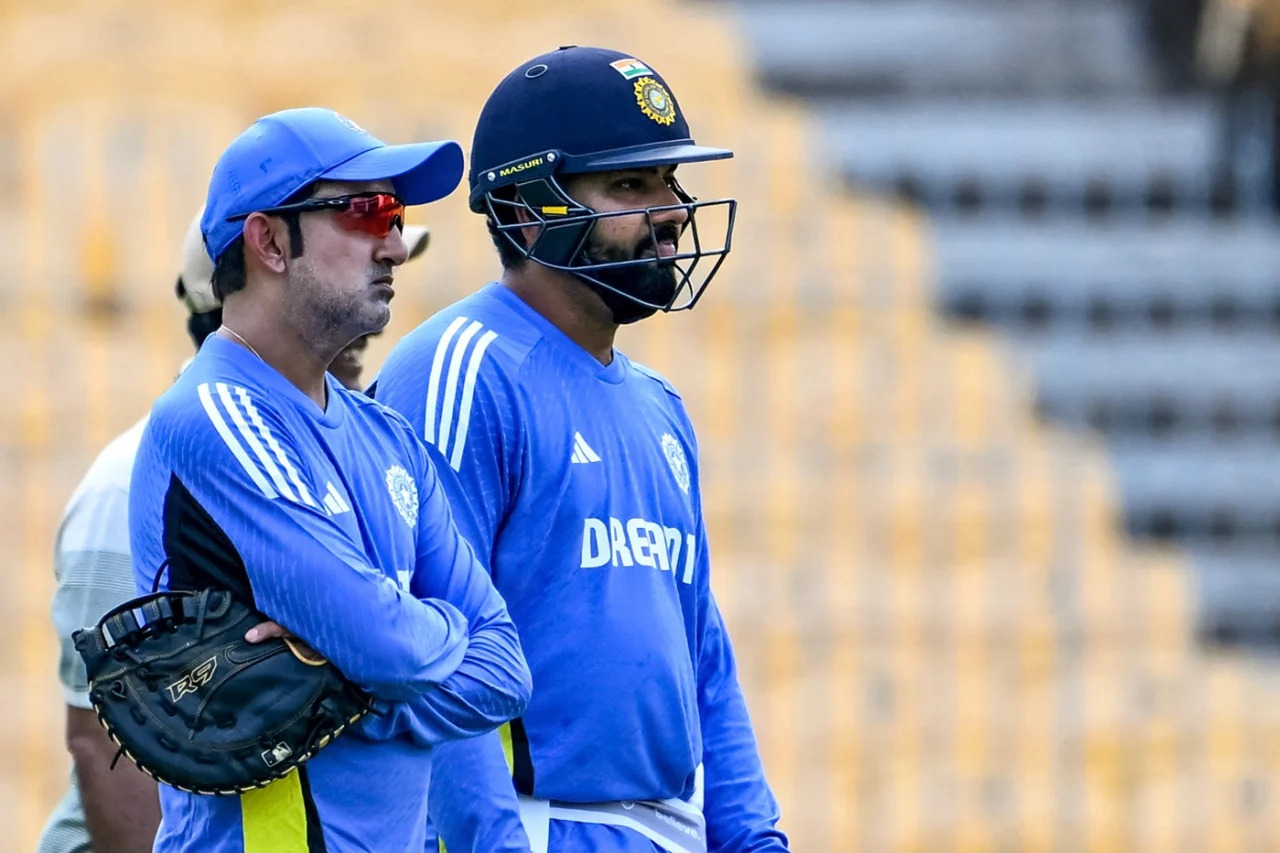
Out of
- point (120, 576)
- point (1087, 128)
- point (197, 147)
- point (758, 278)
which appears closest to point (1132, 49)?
point (1087, 128)

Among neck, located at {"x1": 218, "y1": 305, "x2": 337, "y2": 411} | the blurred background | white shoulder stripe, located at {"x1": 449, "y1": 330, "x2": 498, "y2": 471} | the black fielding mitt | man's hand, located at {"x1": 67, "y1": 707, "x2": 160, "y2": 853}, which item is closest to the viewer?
Answer: the black fielding mitt

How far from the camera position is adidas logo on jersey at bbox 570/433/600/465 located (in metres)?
2.96

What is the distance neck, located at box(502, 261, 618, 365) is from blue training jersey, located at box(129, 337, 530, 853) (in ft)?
1.61

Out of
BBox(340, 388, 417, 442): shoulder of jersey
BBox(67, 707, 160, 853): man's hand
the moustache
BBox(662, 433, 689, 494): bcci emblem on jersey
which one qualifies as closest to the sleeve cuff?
→ BBox(67, 707, 160, 853): man's hand

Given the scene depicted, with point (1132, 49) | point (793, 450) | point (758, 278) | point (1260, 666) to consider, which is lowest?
point (1260, 666)

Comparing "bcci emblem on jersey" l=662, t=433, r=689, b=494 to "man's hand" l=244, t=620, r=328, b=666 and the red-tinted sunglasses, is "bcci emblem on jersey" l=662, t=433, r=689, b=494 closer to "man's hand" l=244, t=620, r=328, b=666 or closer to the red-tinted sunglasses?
the red-tinted sunglasses

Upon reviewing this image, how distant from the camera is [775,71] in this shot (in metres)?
9.28

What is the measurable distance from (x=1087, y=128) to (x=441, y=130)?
272 centimetres

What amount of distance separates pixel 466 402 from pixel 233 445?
1.74 ft

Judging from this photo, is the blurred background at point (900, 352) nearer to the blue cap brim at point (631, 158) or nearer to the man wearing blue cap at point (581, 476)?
the man wearing blue cap at point (581, 476)

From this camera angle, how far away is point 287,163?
2.63m

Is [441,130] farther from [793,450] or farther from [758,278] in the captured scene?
[793,450]

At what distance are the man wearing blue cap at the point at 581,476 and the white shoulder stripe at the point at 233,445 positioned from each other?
47 cm

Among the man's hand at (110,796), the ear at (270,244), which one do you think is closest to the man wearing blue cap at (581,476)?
the ear at (270,244)
